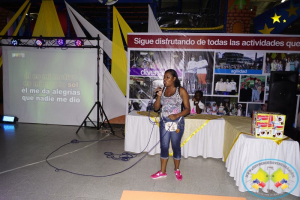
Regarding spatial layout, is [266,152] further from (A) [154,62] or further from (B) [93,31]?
(B) [93,31]

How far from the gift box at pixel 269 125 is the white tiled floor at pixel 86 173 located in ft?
2.57

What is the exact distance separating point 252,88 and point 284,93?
5.22 feet

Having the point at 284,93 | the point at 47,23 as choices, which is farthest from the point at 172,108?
the point at 47,23

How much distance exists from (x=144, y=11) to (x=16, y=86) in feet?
15.2

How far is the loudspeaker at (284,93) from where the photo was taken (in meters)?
3.13

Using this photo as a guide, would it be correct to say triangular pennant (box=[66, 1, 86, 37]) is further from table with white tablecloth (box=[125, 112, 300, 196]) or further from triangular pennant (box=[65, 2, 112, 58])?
table with white tablecloth (box=[125, 112, 300, 196])

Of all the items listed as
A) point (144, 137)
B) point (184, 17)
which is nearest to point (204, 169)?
point (144, 137)

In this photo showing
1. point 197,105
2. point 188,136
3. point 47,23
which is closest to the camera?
point 188,136

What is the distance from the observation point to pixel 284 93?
3.15m

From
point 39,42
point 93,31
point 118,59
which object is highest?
point 93,31

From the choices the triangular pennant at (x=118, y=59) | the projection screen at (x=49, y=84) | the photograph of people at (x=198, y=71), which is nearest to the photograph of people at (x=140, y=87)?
the triangular pennant at (x=118, y=59)

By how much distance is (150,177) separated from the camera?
9.35 feet

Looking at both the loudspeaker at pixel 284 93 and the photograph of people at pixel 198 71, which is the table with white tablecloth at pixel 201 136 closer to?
the loudspeaker at pixel 284 93

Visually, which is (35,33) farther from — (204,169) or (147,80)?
(204,169)
